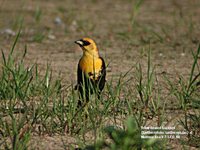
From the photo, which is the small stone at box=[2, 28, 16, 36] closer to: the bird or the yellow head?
the yellow head

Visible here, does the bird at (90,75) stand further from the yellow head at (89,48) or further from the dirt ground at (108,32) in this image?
the dirt ground at (108,32)

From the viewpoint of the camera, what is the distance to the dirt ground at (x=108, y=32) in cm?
713

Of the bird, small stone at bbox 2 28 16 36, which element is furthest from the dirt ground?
the bird

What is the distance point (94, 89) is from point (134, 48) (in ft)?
8.93

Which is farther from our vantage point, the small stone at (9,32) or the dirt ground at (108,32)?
the small stone at (9,32)

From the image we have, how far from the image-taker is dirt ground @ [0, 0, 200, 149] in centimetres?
713

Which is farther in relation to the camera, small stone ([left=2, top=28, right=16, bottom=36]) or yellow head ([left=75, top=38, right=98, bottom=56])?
small stone ([left=2, top=28, right=16, bottom=36])

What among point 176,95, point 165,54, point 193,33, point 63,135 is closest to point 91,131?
point 63,135

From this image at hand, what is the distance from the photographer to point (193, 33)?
A: 28.0 ft

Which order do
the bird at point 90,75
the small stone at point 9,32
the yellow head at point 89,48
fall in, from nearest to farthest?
the bird at point 90,75 < the yellow head at point 89,48 < the small stone at point 9,32

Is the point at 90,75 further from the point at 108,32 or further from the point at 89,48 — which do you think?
the point at 108,32

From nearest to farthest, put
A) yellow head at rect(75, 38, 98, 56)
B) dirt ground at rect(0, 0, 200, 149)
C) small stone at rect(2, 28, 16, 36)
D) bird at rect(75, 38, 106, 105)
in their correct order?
bird at rect(75, 38, 106, 105), yellow head at rect(75, 38, 98, 56), dirt ground at rect(0, 0, 200, 149), small stone at rect(2, 28, 16, 36)

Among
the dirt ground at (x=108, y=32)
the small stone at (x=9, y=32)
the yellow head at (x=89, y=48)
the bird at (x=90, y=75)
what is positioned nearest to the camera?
the bird at (x=90, y=75)

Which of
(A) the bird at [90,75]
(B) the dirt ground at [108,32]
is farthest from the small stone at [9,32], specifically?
(A) the bird at [90,75]
